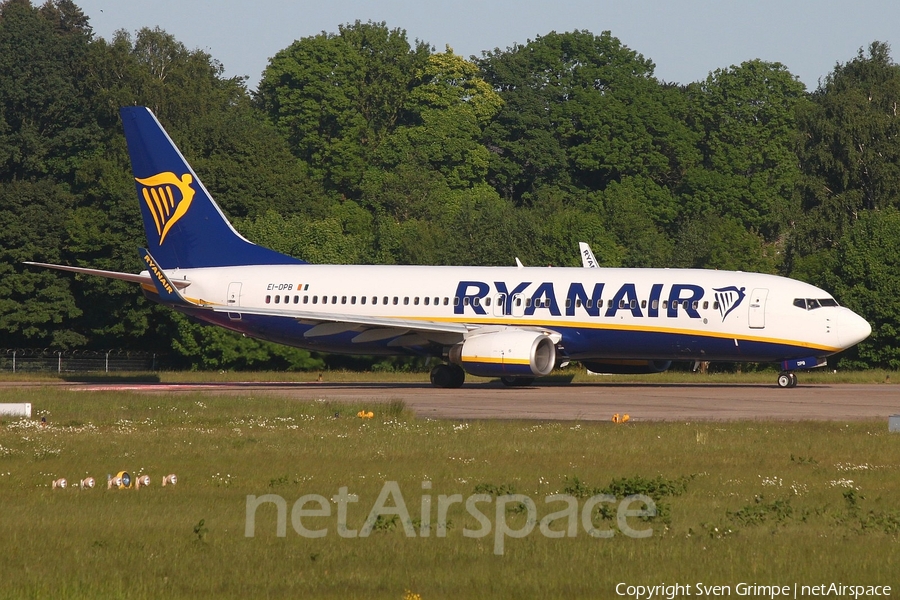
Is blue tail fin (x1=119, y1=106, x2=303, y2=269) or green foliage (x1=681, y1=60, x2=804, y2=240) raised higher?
green foliage (x1=681, y1=60, x2=804, y2=240)

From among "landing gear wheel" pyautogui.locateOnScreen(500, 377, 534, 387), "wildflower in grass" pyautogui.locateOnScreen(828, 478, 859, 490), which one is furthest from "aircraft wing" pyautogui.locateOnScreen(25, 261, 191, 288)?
"wildflower in grass" pyautogui.locateOnScreen(828, 478, 859, 490)

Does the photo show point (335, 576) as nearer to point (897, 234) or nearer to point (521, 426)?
point (521, 426)

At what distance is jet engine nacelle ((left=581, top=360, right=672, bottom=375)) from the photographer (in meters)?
39.4

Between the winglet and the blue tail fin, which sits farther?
the blue tail fin

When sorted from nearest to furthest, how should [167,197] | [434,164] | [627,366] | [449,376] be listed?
[449,376] → [627,366] → [167,197] → [434,164]

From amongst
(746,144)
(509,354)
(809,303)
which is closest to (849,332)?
(809,303)

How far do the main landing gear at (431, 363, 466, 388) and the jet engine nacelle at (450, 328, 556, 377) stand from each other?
2056 millimetres

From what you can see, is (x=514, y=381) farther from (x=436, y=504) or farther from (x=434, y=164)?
(x=434, y=164)

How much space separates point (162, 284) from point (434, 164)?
61.8 metres
